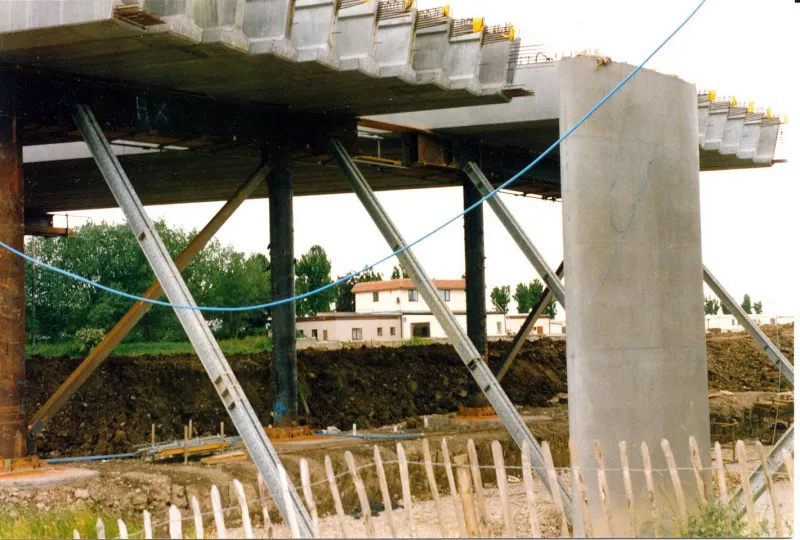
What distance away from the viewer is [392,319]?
78562 mm

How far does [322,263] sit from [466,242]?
70.4 m

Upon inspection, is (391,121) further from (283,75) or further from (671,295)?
(671,295)

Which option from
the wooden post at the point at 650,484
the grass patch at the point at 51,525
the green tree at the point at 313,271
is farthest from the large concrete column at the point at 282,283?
the green tree at the point at 313,271

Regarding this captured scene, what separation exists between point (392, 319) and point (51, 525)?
66.3 meters

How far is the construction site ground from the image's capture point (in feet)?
45.8

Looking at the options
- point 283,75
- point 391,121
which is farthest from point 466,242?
point 283,75

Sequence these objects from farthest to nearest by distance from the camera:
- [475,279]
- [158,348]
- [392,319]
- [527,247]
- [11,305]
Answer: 1. [392,319]
2. [158,348]
3. [475,279]
4. [527,247]
5. [11,305]

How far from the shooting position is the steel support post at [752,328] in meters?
21.1

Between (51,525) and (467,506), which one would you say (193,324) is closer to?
(51,525)

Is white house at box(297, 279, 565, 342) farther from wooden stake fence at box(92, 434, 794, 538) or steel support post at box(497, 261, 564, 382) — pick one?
wooden stake fence at box(92, 434, 794, 538)

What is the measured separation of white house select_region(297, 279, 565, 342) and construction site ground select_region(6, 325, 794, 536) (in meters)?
34.0

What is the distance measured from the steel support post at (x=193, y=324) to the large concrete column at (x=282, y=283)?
14.6ft

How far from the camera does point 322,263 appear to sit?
94.2 m

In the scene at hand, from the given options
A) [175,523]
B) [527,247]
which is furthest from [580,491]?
[527,247]
